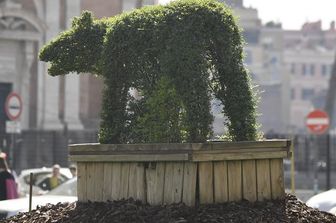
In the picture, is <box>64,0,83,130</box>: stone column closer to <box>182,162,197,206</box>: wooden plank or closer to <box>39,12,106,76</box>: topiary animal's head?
<box>39,12,106,76</box>: topiary animal's head

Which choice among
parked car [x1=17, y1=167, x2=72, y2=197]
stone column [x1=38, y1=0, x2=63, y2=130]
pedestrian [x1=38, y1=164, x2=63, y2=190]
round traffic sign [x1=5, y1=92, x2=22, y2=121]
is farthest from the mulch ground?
stone column [x1=38, y1=0, x2=63, y2=130]

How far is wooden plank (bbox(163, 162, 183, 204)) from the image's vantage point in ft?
18.7

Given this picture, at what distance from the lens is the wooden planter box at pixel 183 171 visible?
5688 mm

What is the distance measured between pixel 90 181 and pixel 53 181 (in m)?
13.7

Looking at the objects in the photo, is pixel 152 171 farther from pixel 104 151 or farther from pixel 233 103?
pixel 233 103

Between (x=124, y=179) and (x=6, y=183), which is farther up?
(x=124, y=179)

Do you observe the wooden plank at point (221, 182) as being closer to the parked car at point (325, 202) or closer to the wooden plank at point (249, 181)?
the wooden plank at point (249, 181)

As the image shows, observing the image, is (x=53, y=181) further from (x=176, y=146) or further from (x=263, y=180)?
(x=176, y=146)

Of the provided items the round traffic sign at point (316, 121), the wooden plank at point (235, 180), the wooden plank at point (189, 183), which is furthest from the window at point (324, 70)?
the wooden plank at point (189, 183)

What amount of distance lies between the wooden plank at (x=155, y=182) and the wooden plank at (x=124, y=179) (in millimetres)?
165

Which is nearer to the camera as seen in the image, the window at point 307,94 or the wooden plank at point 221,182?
the wooden plank at point 221,182

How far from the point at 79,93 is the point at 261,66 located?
85.2 m

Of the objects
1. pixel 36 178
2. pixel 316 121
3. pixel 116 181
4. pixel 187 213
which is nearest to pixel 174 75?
pixel 116 181

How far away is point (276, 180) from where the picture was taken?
19.9 feet
